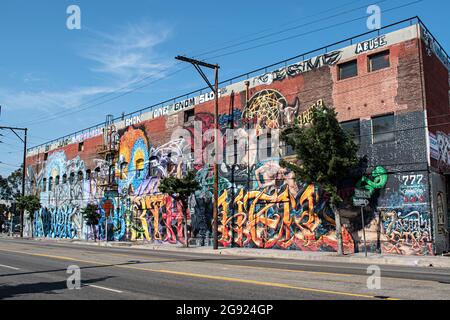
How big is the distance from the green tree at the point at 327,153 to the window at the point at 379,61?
398 cm

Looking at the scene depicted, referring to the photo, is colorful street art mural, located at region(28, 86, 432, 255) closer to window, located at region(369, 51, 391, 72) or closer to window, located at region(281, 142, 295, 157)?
window, located at region(281, 142, 295, 157)

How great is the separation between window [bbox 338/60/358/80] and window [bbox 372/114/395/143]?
9.59ft

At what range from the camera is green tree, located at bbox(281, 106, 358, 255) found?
69.7 feet

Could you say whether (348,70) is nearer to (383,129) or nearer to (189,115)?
(383,129)

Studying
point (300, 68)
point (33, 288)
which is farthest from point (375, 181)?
point (33, 288)

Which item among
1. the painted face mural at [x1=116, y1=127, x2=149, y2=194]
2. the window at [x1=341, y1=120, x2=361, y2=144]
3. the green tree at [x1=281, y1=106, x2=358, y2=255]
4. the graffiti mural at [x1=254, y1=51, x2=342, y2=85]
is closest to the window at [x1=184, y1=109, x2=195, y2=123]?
the painted face mural at [x1=116, y1=127, x2=149, y2=194]

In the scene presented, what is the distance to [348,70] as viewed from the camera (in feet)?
80.8

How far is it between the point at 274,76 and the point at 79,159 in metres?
27.8

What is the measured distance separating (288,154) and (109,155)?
22.3m

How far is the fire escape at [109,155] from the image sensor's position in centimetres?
4234

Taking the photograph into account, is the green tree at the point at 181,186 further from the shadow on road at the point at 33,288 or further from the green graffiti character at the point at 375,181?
the shadow on road at the point at 33,288

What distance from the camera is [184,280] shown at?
11438 mm
